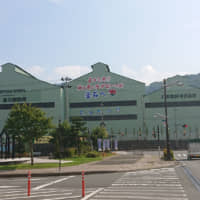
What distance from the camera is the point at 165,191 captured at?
39.6 feet

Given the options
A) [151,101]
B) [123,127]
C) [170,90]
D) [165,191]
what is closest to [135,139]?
[123,127]

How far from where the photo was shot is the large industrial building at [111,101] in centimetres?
8250

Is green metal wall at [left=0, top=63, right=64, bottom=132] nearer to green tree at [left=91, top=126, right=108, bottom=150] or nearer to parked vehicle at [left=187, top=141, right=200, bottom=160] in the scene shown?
green tree at [left=91, top=126, right=108, bottom=150]

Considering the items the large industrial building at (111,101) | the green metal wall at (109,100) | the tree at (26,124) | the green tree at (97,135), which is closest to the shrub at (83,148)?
the green tree at (97,135)

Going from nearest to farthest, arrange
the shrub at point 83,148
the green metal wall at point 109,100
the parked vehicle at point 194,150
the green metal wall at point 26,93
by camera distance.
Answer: the parked vehicle at point 194,150
the shrub at point 83,148
the green metal wall at point 26,93
the green metal wall at point 109,100

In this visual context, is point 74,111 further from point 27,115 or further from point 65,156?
point 27,115

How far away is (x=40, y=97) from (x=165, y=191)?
74812 mm

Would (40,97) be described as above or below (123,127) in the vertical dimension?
above

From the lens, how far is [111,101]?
277ft

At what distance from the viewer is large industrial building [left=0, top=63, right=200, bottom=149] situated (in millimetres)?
82500

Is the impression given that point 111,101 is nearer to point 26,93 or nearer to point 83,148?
point 26,93

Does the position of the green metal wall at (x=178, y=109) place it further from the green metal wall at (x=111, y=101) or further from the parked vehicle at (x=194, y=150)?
the parked vehicle at (x=194, y=150)

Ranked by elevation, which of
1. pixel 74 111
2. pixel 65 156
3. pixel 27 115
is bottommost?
pixel 65 156

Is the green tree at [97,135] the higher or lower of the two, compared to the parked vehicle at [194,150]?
higher
